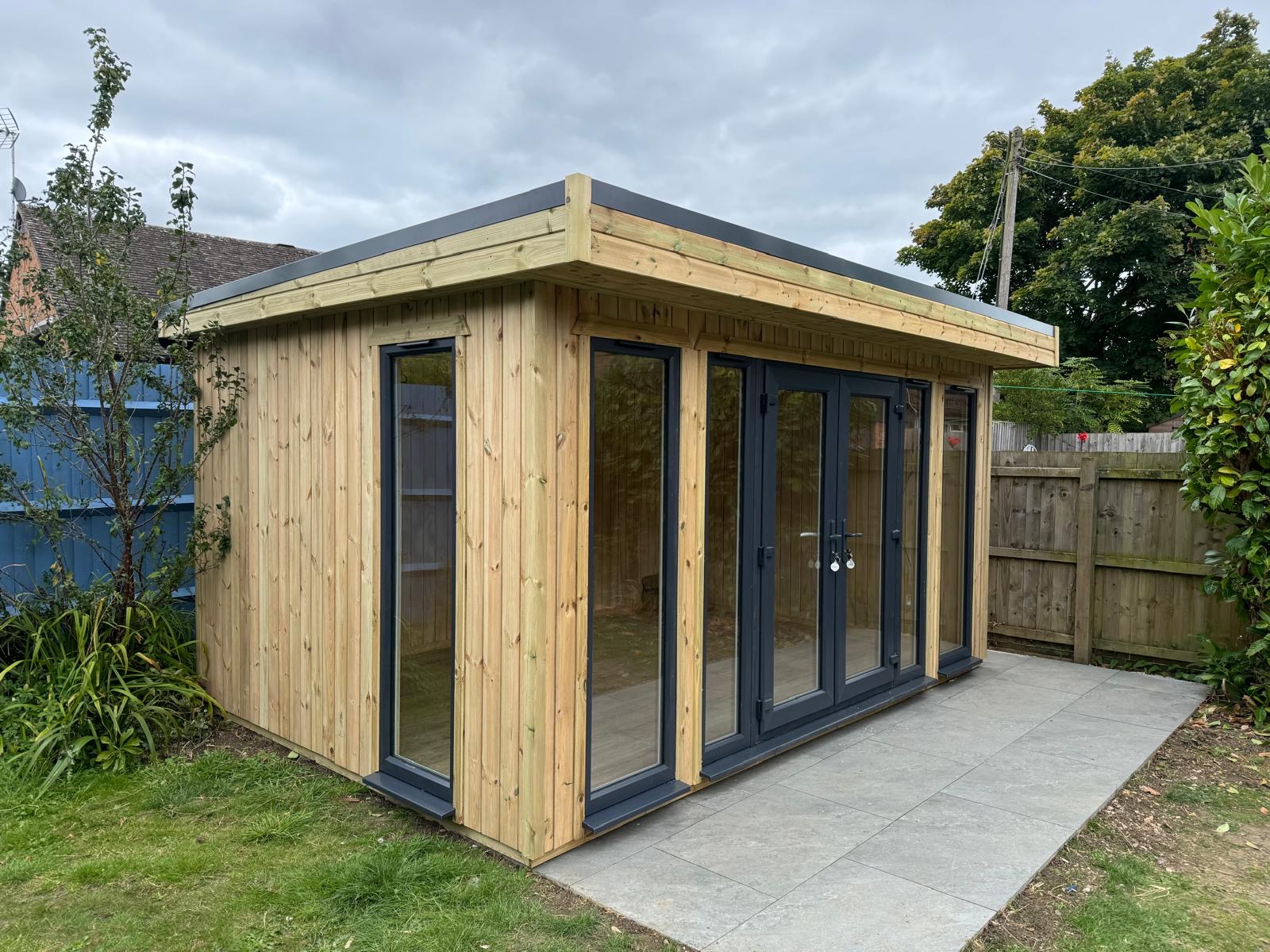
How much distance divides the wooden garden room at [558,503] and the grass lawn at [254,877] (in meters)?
0.21

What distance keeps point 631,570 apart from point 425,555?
850 millimetres

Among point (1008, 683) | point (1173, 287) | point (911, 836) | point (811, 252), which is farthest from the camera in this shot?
point (1173, 287)

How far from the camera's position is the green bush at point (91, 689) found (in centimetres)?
388

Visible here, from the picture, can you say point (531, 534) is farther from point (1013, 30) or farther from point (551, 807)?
point (1013, 30)

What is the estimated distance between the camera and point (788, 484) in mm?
4203

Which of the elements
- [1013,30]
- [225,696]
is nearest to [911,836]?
[225,696]

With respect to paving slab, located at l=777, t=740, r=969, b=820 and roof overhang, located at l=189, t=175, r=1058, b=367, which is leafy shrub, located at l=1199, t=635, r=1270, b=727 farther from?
roof overhang, located at l=189, t=175, r=1058, b=367

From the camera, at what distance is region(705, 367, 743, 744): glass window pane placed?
3.75 m

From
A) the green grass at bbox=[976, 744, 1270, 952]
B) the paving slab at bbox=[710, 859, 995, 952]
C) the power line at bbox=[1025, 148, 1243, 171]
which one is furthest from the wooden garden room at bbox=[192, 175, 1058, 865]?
the power line at bbox=[1025, 148, 1243, 171]

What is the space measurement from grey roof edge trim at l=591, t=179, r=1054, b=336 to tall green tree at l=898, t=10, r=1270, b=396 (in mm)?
13624

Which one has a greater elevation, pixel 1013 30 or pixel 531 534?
pixel 1013 30

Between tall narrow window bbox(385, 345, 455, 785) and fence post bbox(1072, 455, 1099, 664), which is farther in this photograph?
Answer: fence post bbox(1072, 455, 1099, 664)

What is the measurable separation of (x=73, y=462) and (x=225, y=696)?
1.57m

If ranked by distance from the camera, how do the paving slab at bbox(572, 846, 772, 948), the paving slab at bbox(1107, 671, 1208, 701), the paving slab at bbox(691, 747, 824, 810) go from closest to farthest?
the paving slab at bbox(572, 846, 772, 948)
the paving slab at bbox(691, 747, 824, 810)
the paving slab at bbox(1107, 671, 1208, 701)
